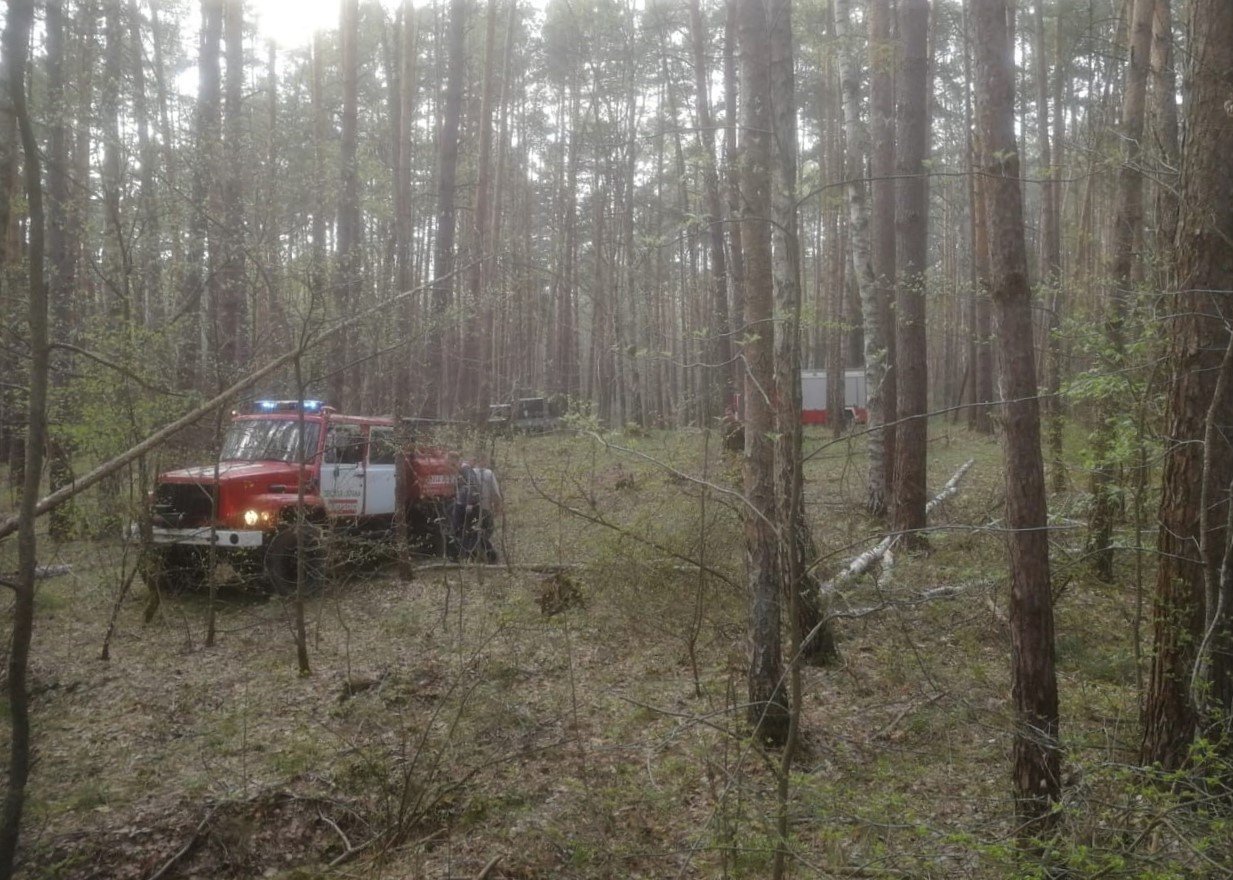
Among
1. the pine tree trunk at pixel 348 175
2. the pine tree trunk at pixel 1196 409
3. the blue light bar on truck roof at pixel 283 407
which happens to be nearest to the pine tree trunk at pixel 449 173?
the pine tree trunk at pixel 348 175

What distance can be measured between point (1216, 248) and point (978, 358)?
19.4 metres

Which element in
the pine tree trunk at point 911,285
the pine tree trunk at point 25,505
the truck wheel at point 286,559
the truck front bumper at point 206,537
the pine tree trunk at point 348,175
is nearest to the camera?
the pine tree trunk at point 25,505

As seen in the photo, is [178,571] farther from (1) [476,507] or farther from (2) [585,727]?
(2) [585,727]

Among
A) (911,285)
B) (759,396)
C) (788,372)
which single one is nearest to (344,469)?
(759,396)

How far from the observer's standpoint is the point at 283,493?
32.6 feet

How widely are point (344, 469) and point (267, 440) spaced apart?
3.11 ft

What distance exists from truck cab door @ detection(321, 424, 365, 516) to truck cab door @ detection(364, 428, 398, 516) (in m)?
0.12

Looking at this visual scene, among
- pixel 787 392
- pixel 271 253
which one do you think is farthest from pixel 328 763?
pixel 271 253

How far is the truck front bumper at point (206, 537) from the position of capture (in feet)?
30.5

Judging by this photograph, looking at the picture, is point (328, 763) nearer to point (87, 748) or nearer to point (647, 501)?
point (87, 748)

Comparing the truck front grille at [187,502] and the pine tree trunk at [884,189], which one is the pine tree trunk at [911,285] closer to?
the pine tree trunk at [884,189]

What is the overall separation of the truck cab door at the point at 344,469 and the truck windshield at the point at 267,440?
219 millimetres

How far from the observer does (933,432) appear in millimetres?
22953

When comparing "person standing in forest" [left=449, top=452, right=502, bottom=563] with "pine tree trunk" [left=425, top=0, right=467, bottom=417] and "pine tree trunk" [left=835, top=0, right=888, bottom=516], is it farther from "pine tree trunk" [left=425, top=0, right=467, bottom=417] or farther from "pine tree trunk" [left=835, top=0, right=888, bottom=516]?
"pine tree trunk" [left=835, top=0, right=888, bottom=516]
